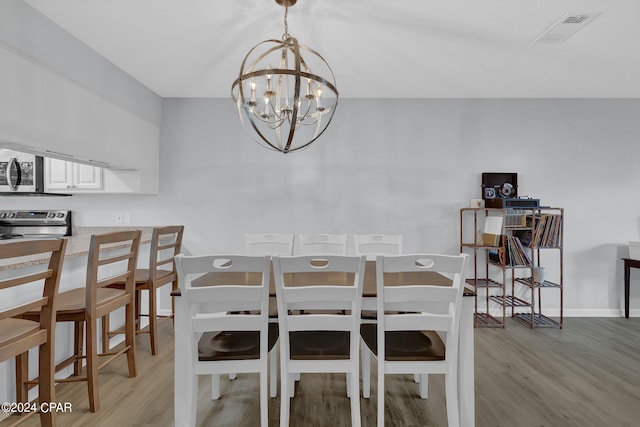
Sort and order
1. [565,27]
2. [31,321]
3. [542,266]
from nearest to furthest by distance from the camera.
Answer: [31,321] → [565,27] → [542,266]

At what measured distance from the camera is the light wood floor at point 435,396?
1.99 meters

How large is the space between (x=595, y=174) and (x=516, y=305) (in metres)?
1.75

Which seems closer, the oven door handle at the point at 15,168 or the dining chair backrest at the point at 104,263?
the dining chair backrest at the point at 104,263

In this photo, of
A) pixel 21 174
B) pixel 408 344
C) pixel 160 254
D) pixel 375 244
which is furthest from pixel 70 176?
pixel 408 344

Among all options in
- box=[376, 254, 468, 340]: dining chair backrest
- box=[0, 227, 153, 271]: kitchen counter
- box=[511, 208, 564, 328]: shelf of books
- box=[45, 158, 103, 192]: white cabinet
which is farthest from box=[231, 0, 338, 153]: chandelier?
box=[511, 208, 564, 328]: shelf of books

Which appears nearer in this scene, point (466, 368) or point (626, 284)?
point (466, 368)

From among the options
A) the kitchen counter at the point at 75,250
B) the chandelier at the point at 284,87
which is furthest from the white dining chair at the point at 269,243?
the kitchen counter at the point at 75,250

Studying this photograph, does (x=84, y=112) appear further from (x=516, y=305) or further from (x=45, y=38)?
(x=516, y=305)

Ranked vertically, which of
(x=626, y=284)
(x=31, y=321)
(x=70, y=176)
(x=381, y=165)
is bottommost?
(x=626, y=284)

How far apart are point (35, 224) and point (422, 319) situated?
412 centimetres

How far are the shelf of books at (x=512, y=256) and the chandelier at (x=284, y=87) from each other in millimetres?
2061

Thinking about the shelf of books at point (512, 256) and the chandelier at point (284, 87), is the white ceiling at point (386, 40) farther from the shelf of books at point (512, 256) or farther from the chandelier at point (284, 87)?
the shelf of books at point (512, 256)

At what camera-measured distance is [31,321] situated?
5.80 ft

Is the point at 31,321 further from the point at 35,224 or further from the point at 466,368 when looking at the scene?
the point at 35,224
